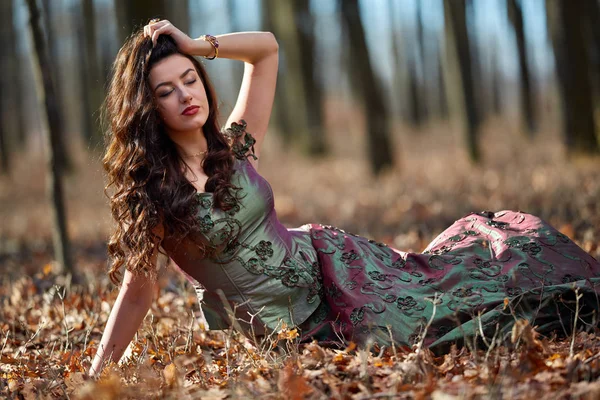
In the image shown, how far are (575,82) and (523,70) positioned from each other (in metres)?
6.95

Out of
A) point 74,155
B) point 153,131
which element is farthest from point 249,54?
point 74,155

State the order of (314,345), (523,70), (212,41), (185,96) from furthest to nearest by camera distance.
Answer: (523,70) → (212,41) → (185,96) → (314,345)

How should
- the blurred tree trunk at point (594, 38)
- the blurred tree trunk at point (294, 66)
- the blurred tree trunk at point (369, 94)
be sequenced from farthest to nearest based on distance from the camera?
the blurred tree trunk at point (294, 66)
the blurred tree trunk at point (594, 38)
the blurred tree trunk at point (369, 94)

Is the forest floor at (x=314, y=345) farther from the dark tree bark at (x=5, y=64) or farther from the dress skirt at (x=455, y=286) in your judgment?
the dark tree bark at (x=5, y=64)

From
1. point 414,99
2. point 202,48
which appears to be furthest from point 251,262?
point 414,99

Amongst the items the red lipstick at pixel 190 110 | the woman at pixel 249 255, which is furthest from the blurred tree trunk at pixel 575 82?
the red lipstick at pixel 190 110

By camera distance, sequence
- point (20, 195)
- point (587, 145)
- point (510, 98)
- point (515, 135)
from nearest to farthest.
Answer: point (587, 145) → point (20, 195) → point (515, 135) → point (510, 98)

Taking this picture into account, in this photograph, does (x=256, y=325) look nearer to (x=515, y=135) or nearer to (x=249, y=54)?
(x=249, y=54)

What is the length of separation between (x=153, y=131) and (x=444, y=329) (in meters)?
1.70

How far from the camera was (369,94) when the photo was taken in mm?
11211

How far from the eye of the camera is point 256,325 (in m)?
3.31

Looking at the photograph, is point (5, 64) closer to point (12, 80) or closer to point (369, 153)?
point (12, 80)

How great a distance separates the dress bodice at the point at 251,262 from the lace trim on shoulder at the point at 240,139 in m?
0.11

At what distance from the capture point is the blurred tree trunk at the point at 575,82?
9.46 meters
